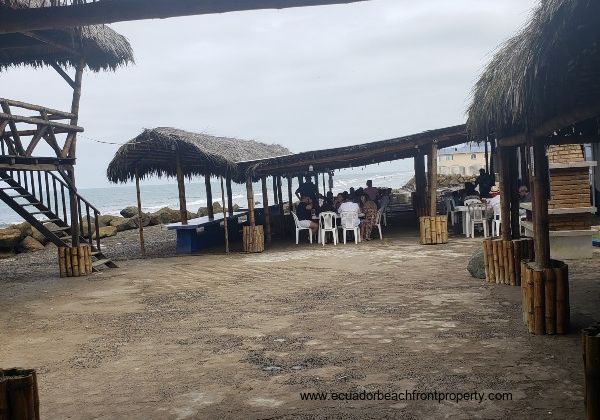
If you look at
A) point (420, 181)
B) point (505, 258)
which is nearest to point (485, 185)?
point (420, 181)

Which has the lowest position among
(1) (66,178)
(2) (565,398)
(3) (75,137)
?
(2) (565,398)

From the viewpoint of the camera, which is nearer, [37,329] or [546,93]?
[546,93]

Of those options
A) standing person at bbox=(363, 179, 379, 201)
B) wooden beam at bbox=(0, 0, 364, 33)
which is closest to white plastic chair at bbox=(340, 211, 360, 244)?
standing person at bbox=(363, 179, 379, 201)

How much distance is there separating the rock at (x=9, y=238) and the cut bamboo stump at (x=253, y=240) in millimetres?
8663

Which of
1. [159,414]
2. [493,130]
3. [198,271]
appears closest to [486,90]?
[493,130]

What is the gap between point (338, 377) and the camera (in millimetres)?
4512

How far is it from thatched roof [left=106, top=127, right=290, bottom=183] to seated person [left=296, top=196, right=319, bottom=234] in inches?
71.5

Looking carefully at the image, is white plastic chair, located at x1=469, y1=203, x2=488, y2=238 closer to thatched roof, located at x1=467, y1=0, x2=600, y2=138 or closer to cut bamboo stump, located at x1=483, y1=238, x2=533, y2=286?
cut bamboo stump, located at x1=483, y1=238, x2=533, y2=286

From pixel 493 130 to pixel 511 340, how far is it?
3.26 meters

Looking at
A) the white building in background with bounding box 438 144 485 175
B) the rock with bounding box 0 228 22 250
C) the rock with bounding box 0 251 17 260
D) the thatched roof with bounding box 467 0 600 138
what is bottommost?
the rock with bounding box 0 251 17 260

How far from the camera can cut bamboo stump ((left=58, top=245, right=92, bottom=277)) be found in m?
11.6

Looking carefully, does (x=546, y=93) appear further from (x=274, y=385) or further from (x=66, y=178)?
(x=66, y=178)

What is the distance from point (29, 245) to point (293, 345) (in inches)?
616

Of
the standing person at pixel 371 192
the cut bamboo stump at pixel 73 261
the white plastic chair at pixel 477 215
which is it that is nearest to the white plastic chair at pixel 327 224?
the standing person at pixel 371 192
